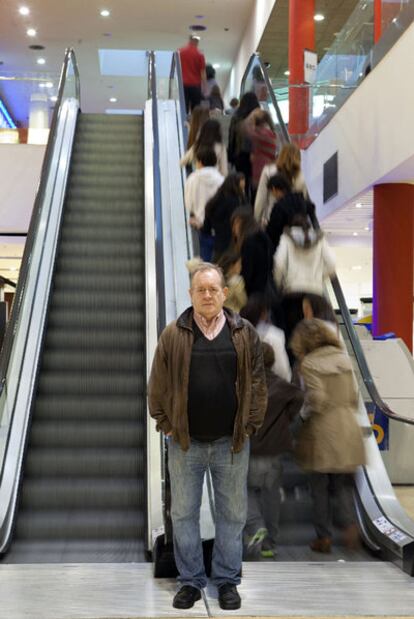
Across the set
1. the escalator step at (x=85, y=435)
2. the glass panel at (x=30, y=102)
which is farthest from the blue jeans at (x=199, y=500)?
the glass panel at (x=30, y=102)

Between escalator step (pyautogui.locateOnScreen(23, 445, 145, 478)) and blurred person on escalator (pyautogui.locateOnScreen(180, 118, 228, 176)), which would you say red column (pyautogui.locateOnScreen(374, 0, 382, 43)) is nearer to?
blurred person on escalator (pyautogui.locateOnScreen(180, 118, 228, 176))

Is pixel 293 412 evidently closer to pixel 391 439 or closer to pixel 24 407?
pixel 24 407

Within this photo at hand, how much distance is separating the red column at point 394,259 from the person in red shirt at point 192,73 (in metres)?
2.97

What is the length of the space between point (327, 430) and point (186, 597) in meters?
1.50

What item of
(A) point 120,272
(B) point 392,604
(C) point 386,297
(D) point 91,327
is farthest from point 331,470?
(C) point 386,297

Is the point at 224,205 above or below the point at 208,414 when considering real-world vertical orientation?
above

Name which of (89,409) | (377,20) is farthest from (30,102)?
(89,409)

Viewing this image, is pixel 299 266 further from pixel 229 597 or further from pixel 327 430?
pixel 229 597

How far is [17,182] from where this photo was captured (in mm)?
14359

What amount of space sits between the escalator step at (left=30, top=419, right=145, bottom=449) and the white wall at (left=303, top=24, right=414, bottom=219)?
508 centimetres

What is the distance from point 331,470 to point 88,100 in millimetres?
26061

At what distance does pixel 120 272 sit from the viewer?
8.30 meters

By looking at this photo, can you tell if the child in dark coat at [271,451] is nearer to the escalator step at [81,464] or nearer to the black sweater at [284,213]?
the escalator step at [81,464]

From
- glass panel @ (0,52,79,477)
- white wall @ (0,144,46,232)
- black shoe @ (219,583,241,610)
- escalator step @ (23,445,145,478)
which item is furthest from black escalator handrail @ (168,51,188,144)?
black shoe @ (219,583,241,610)
